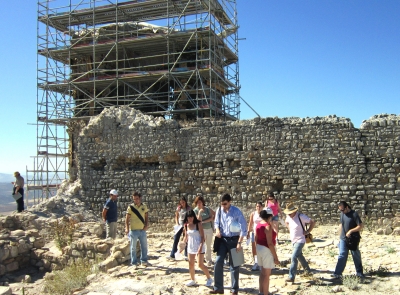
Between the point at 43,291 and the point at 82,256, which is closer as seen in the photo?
the point at 43,291

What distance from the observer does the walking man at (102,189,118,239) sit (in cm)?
860

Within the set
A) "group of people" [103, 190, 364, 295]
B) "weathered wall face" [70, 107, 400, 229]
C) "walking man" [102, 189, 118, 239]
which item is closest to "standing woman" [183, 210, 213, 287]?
"group of people" [103, 190, 364, 295]

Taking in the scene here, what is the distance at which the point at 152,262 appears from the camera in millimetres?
7750

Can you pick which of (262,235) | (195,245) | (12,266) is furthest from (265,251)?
(12,266)

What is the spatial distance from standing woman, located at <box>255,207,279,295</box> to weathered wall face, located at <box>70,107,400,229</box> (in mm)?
4202

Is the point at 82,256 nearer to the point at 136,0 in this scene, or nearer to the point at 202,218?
the point at 202,218

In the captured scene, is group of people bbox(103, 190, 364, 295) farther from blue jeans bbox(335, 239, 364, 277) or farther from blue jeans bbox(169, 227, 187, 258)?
blue jeans bbox(169, 227, 187, 258)

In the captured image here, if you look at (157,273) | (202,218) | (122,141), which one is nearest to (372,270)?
(202,218)

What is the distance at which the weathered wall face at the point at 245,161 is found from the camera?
31.6ft

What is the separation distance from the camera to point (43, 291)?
25.5ft

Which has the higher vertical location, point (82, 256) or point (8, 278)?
point (82, 256)

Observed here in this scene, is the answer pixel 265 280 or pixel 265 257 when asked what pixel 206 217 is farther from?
pixel 265 280

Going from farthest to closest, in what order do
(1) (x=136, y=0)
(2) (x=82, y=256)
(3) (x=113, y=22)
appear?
(3) (x=113, y=22), (1) (x=136, y=0), (2) (x=82, y=256)

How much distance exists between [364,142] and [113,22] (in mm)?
16646
